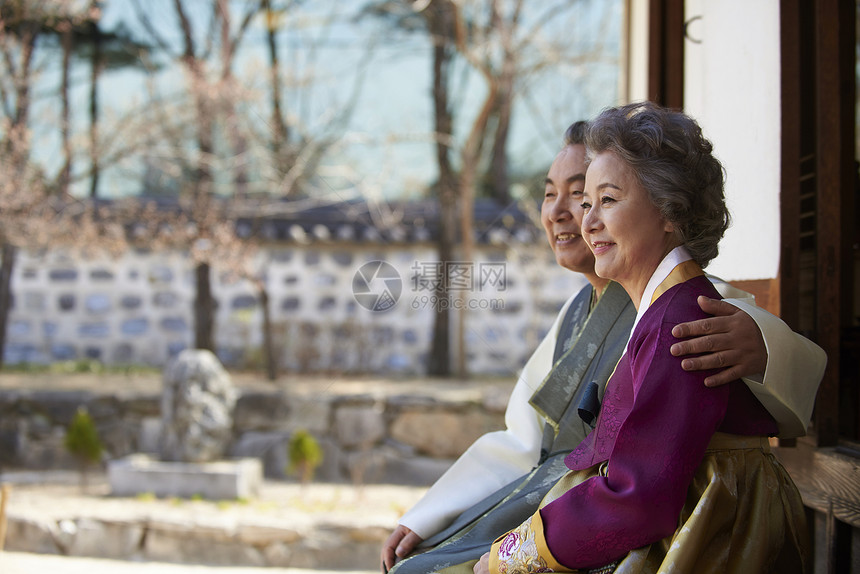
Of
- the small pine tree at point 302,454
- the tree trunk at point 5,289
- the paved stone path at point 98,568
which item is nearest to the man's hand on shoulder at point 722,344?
the paved stone path at point 98,568

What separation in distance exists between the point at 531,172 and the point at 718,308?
340 inches

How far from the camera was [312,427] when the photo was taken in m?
6.51

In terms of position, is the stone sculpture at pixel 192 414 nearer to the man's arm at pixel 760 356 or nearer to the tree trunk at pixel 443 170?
the tree trunk at pixel 443 170

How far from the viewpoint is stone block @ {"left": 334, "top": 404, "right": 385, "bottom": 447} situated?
21.2 ft

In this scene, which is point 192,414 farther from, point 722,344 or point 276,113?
point 722,344

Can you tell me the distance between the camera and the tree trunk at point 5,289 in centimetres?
752

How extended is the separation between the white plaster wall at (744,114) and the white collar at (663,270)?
887 millimetres

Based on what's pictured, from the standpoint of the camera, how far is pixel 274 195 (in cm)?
820

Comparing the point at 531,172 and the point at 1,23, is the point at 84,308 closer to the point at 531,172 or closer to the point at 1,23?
the point at 1,23

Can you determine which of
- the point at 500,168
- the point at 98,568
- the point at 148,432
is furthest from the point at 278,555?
the point at 500,168

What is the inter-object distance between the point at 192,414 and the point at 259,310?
9.43 ft

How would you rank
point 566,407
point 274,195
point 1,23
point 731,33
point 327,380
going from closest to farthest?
point 566,407 < point 731,33 < point 1,23 < point 327,380 < point 274,195

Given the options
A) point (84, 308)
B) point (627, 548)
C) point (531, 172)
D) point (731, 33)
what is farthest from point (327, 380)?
point (627, 548)

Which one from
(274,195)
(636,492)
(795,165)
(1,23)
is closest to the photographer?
(636,492)
